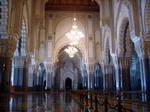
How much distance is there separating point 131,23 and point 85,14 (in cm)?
1305

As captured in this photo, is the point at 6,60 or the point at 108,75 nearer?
the point at 6,60

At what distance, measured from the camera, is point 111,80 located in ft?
71.4

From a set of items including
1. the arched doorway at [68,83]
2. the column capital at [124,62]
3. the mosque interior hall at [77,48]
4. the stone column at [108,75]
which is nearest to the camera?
the mosque interior hall at [77,48]

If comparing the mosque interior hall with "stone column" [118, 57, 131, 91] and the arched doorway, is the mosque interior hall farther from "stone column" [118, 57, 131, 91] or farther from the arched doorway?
the arched doorway

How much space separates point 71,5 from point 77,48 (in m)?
5.64

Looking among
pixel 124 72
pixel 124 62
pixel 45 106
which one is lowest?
pixel 45 106

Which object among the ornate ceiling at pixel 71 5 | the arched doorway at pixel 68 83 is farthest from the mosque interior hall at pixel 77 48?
the arched doorway at pixel 68 83

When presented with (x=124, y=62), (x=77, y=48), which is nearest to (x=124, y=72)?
(x=124, y=62)

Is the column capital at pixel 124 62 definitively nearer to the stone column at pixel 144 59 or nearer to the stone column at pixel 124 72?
the stone column at pixel 124 72

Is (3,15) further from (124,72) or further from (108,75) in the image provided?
(108,75)

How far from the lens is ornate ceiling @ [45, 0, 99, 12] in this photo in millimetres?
23922

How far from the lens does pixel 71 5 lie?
23.9 meters

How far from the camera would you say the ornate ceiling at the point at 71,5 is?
78.5 ft

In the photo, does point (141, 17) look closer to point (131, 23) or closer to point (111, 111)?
point (131, 23)
